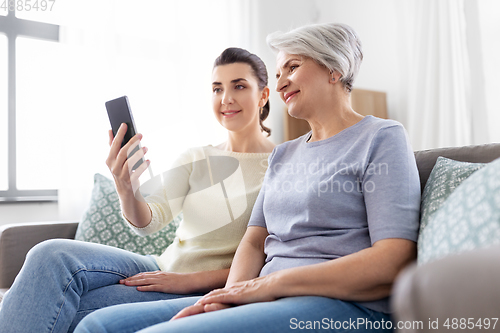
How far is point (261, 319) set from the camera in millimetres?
671

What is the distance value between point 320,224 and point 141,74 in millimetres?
2231

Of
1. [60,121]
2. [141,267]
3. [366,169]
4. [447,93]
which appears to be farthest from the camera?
[447,93]

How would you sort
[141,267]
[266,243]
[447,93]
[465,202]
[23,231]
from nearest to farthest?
[465,202]
[266,243]
[141,267]
[23,231]
[447,93]

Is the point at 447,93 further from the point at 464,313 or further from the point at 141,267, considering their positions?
the point at 464,313

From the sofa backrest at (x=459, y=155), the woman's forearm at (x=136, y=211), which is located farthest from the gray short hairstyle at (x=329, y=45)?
the woman's forearm at (x=136, y=211)

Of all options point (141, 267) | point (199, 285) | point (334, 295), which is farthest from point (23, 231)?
point (334, 295)

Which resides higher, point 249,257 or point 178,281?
point 249,257

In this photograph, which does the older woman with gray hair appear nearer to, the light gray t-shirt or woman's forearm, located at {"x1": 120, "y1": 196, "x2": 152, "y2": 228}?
the light gray t-shirt

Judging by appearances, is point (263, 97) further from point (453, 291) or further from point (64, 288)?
point (453, 291)

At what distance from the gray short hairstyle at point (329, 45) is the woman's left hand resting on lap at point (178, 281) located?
673 millimetres

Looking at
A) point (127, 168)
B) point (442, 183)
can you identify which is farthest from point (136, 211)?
point (442, 183)

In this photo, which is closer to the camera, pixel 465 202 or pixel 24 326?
pixel 465 202

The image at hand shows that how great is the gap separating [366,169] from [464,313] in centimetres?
54

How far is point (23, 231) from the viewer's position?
1.58 meters
